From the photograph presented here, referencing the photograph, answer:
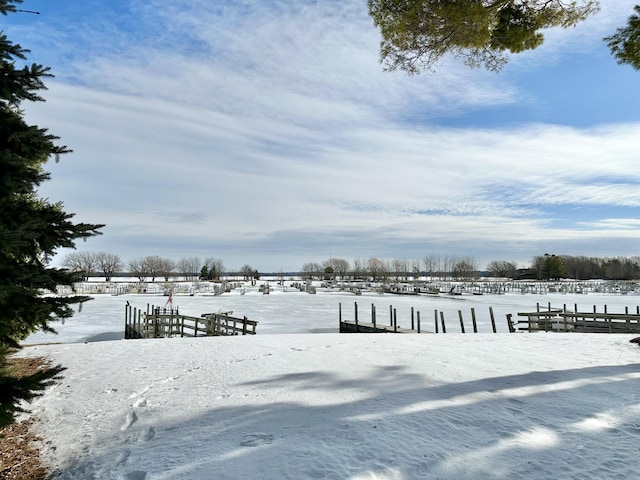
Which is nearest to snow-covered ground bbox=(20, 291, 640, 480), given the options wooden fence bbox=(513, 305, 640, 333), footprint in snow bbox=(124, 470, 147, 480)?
footprint in snow bbox=(124, 470, 147, 480)

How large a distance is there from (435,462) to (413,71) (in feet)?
28.3

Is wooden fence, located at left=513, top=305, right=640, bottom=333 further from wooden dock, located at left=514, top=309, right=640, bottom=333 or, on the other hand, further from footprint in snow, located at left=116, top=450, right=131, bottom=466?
footprint in snow, located at left=116, top=450, right=131, bottom=466

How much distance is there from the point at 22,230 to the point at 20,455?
311 cm

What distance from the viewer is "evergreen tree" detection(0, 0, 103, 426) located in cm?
389

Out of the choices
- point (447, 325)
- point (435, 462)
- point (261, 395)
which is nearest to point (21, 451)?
point (261, 395)

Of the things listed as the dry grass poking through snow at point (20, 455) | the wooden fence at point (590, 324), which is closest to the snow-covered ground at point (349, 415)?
the dry grass poking through snow at point (20, 455)

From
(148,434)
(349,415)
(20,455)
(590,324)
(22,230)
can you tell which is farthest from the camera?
(590,324)

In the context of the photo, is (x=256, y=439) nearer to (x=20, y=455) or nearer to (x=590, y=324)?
(x=20, y=455)

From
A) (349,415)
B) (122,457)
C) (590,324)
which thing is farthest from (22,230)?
(590,324)

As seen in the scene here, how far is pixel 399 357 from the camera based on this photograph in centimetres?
953

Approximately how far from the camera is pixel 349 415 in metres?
5.57

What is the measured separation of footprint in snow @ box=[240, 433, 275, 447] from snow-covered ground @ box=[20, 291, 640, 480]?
2 centimetres

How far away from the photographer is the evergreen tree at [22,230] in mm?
3893

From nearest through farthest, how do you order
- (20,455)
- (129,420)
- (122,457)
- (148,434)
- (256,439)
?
(122,457) < (256,439) < (20,455) < (148,434) < (129,420)
